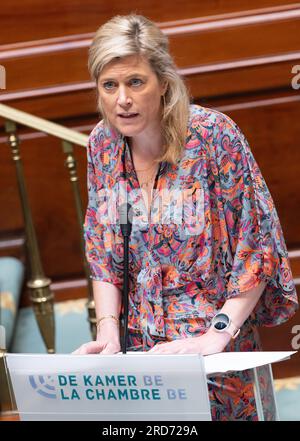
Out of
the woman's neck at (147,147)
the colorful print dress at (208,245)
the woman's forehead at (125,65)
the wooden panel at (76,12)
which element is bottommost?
the colorful print dress at (208,245)

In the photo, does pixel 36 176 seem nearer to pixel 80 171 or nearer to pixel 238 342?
pixel 80 171

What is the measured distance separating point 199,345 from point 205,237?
272 mm

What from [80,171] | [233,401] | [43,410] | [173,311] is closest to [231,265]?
[173,311]

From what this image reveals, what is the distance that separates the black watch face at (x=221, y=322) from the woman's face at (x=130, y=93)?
0.49m

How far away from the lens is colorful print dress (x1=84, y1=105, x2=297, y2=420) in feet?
7.48

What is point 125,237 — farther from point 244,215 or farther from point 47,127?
point 47,127

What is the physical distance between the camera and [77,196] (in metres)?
3.49

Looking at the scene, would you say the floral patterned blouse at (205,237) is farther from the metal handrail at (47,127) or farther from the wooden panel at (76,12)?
the wooden panel at (76,12)

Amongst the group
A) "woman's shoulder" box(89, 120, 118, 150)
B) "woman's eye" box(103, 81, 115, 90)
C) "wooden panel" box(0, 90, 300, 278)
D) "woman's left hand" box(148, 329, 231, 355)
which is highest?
"wooden panel" box(0, 90, 300, 278)

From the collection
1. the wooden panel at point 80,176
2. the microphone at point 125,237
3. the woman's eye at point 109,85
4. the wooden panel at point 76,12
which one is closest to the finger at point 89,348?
the microphone at point 125,237

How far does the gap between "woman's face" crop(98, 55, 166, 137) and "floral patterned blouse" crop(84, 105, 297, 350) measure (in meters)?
0.13

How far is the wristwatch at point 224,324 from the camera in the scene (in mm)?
2229

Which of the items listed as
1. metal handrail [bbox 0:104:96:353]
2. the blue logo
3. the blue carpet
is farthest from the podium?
the blue carpet

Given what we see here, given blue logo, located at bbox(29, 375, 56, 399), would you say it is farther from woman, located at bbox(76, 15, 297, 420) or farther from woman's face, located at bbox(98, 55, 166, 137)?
woman's face, located at bbox(98, 55, 166, 137)
